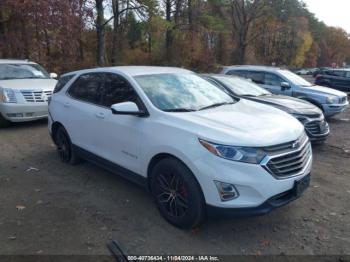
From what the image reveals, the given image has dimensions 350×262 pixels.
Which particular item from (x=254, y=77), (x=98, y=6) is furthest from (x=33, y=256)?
(x=98, y=6)

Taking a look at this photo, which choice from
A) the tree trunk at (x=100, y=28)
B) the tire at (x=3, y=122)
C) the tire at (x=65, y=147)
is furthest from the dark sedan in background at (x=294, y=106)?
the tree trunk at (x=100, y=28)

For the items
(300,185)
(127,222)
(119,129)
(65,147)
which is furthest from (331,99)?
(127,222)

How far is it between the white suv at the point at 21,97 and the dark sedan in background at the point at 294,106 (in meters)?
4.38

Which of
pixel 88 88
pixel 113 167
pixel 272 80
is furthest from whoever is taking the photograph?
pixel 272 80

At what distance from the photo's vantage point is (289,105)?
7.55m

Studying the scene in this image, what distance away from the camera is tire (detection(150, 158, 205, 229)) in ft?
11.9

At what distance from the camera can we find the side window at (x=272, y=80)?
10.7 meters

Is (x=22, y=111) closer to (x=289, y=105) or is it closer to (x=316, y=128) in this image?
(x=289, y=105)

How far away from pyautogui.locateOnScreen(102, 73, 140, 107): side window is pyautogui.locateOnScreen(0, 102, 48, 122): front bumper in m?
4.60

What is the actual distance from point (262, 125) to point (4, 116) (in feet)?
23.7

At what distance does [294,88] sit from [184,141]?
25.6 feet

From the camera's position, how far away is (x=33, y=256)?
3.48 meters

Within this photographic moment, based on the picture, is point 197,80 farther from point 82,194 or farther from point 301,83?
point 301,83

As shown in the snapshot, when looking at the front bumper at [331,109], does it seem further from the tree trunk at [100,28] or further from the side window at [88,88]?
the tree trunk at [100,28]
